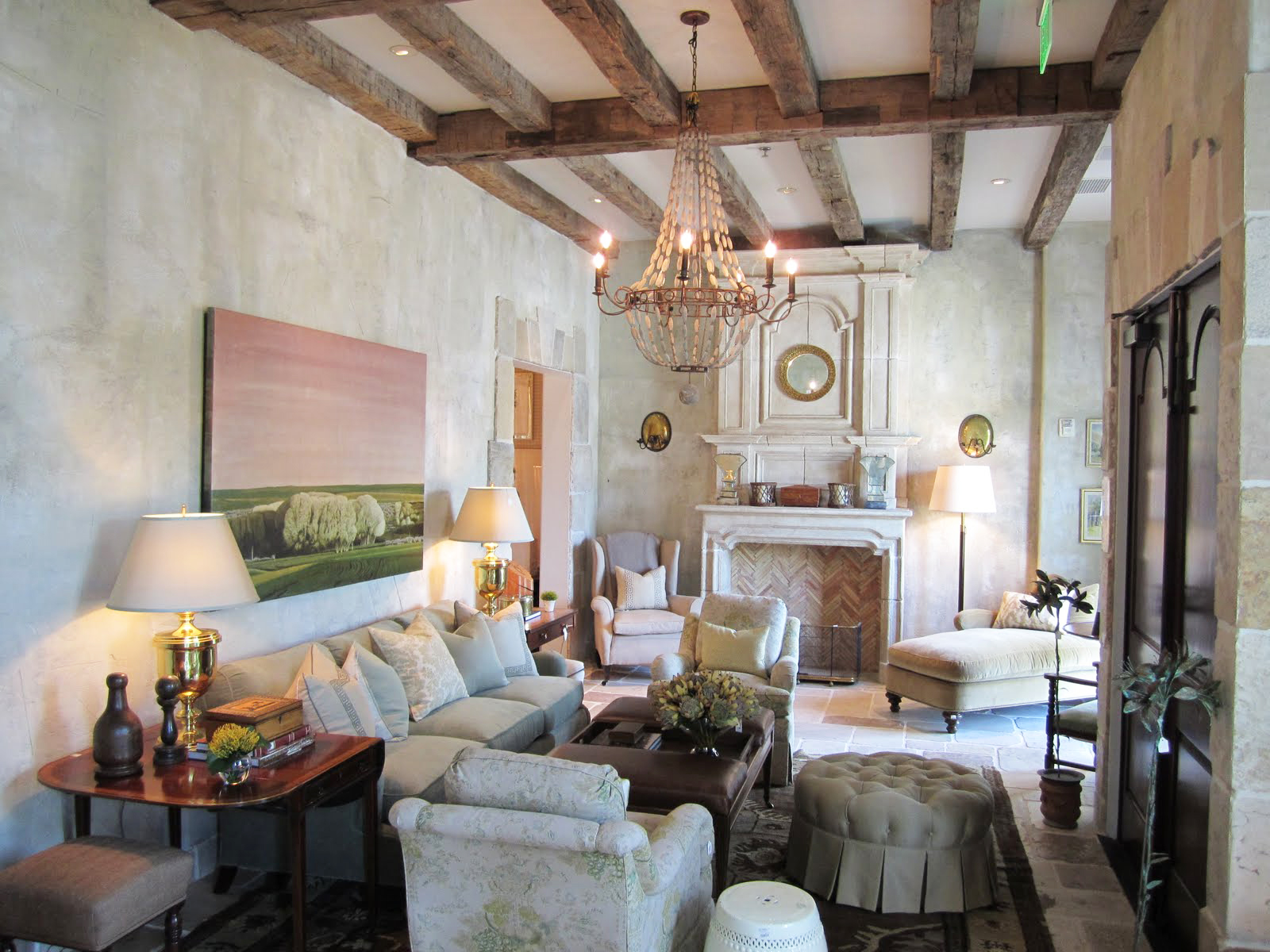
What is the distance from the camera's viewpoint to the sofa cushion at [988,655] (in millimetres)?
6230

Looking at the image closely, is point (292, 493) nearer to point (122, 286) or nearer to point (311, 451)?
point (311, 451)

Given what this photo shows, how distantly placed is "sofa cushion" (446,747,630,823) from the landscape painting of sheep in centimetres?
182

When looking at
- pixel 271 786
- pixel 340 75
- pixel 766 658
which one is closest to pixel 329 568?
pixel 271 786

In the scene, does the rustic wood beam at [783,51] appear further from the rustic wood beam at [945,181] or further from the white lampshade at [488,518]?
the white lampshade at [488,518]

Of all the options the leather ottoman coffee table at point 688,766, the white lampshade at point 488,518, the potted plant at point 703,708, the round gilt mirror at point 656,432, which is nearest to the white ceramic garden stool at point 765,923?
the leather ottoman coffee table at point 688,766

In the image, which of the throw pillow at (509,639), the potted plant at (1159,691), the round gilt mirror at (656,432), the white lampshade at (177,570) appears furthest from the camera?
the round gilt mirror at (656,432)

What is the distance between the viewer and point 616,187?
6191 mm

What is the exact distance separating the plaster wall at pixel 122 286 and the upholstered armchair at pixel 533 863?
1.39m

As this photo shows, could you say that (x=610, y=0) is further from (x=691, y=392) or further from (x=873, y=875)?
(x=691, y=392)

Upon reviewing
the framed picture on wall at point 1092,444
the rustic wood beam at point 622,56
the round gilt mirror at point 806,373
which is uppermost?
the rustic wood beam at point 622,56

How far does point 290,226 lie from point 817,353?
4527 mm

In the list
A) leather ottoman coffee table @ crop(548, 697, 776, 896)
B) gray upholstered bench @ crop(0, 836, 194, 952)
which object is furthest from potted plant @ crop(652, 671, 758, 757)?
gray upholstered bench @ crop(0, 836, 194, 952)

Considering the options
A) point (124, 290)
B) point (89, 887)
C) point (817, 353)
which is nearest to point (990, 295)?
point (817, 353)

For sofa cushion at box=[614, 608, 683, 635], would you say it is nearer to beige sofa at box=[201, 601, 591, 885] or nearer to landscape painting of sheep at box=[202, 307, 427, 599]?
landscape painting of sheep at box=[202, 307, 427, 599]
